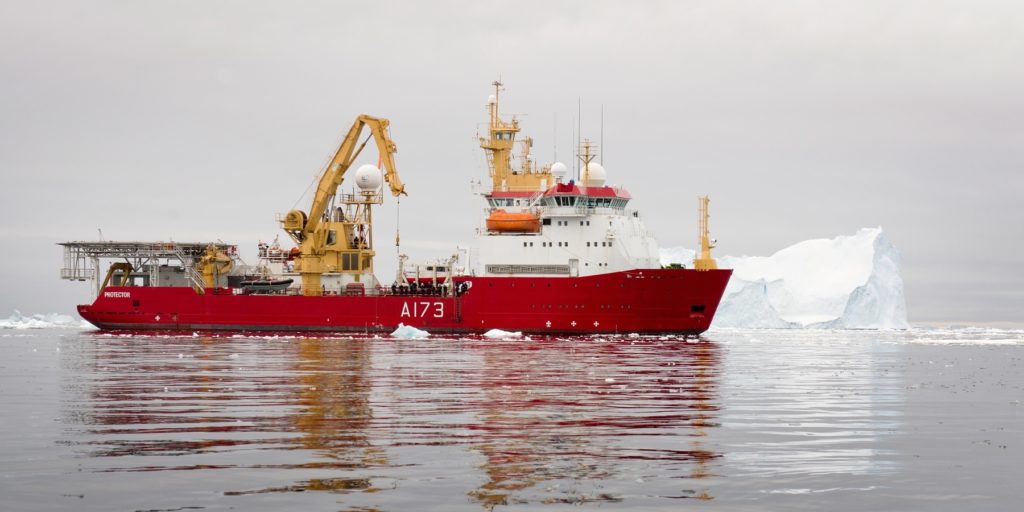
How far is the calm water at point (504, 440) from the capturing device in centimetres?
887

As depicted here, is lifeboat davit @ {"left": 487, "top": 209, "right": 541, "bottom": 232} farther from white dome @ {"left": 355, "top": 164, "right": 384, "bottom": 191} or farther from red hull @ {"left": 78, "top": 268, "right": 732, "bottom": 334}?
white dome @ {"left": 355, "top": 164, "right": 384, "bottom": 191}

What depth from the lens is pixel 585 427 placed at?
1308cm

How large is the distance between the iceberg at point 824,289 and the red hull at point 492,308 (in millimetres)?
20723

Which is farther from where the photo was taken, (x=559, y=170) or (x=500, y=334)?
(x=559, y=170)

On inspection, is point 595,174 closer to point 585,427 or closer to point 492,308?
point 492,308

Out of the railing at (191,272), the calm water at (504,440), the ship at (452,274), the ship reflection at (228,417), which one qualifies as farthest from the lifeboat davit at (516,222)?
the calm water at (504,440)

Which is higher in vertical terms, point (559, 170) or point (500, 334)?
point (559, 170)

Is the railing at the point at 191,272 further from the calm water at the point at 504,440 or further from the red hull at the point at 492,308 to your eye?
the calm water at the point at 504,440

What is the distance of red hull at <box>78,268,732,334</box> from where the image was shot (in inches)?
1774

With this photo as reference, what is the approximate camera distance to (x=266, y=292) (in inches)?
2074

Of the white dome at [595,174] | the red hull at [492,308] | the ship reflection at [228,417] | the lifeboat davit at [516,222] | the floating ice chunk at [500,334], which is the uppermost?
the white dome at [595,174]

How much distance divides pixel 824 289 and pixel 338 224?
32.5 meters

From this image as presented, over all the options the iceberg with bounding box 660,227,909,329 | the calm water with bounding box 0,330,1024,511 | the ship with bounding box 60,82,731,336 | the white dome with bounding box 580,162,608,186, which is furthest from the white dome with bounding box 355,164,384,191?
the calm water with bounding box 0,330,1024,511

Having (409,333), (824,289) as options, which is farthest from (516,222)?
(824,289)
